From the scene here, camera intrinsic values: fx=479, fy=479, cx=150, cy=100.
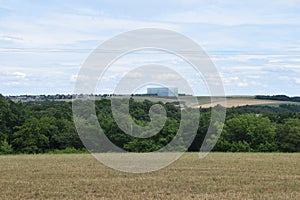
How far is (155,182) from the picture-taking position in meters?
18.8

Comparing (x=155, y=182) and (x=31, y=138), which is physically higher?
(x=31, y=138)

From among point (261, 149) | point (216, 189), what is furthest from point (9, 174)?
point (261, 149)

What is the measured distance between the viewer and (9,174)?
72.8ft

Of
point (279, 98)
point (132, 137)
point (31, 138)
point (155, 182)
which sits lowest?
point (155, 182)

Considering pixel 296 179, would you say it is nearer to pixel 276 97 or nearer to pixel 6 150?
pixel 6 150

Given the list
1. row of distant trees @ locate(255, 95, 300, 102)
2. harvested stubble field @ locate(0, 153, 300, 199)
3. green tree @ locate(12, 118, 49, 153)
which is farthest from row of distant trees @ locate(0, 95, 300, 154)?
harvested stubble field @ locate(0, 153, 300, 199)

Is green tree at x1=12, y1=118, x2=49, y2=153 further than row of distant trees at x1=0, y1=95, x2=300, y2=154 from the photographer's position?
Yes

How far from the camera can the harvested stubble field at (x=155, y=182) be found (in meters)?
16.0

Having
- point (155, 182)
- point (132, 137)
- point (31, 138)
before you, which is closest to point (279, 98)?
point (132, 137)

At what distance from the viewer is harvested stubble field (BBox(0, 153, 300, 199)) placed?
52.5 feet

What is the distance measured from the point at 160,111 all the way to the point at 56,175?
72.8 ft

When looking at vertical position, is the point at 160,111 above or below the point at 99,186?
above

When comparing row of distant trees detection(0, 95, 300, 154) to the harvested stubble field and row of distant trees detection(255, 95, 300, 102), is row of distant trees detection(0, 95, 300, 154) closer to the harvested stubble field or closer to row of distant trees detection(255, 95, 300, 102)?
row of distant trees detection(255, 95, 300, 102)

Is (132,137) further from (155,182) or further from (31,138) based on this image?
(155,182)
